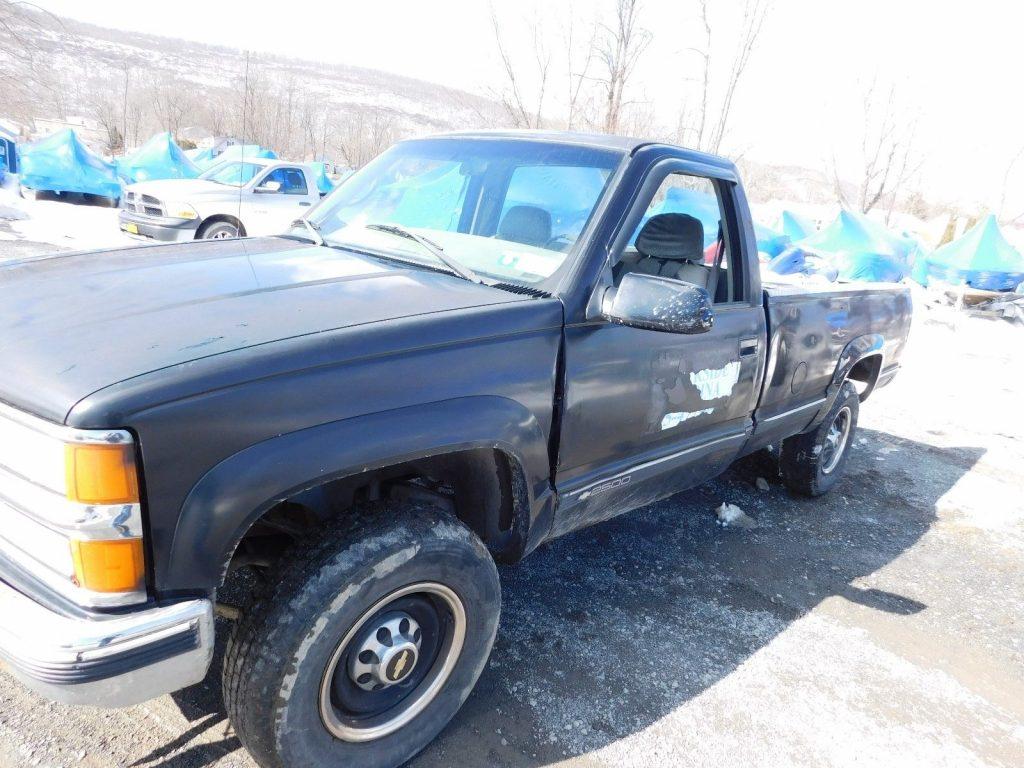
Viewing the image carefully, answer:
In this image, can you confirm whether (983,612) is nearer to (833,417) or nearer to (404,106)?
(833,417)

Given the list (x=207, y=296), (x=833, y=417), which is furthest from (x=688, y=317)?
(x=833, y=417)

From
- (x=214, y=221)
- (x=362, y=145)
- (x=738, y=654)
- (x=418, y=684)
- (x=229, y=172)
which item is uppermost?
(x=362, y=145)

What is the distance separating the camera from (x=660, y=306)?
2.27m

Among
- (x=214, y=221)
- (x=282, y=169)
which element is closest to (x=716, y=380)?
(x=214, y=221)

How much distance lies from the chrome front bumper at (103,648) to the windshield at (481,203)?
4.79 feet

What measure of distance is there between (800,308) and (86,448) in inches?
124

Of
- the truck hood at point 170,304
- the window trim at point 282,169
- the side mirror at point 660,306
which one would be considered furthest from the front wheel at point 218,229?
the side mirror at point 660,306

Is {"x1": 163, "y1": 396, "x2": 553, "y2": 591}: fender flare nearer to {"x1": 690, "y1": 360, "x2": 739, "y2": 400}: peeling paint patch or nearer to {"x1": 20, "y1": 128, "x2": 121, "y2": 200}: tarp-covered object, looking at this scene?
{"x1": 690, "y1": 360, "x2": 739, "y2": 400}: peeling paint patch

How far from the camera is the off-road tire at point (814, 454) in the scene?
14.5 feet

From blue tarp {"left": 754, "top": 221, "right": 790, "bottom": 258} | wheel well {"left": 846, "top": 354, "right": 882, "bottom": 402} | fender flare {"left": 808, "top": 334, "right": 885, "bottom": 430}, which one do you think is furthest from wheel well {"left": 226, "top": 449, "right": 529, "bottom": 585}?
blue tarp {"left": 754, "top": 221, "right": 790, "bottom": 258}

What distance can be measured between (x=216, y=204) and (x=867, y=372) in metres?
9.50

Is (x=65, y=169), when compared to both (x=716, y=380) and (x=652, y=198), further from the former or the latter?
(x=716, y=380)

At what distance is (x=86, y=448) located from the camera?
1514 millimetres

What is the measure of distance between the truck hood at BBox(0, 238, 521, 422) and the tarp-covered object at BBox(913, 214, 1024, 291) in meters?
14.2
